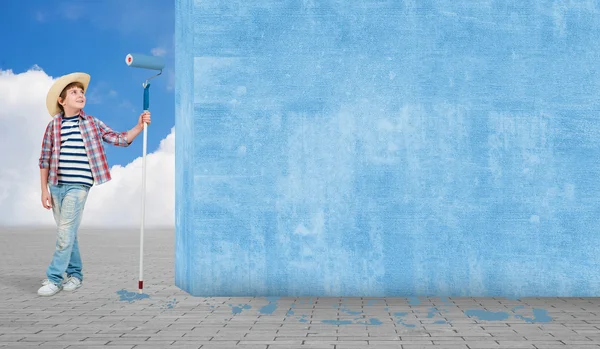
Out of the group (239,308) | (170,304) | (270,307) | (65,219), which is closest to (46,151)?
(65,219)

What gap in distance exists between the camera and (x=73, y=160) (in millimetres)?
7160

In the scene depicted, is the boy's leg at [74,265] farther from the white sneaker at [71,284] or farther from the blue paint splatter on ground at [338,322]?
the blue paint splatter on ground at [338,322]

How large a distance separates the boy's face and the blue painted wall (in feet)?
4.37

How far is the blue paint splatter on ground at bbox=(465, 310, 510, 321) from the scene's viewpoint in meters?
5.63

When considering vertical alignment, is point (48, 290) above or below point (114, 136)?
below

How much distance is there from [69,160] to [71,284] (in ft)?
4.12

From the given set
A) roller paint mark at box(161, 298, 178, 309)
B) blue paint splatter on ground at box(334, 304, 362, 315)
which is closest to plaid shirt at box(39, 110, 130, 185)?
roller paint mark at box(161, 298, 178, 309)

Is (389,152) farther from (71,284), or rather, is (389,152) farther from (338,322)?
(71,284)

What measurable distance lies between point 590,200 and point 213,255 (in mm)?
3606

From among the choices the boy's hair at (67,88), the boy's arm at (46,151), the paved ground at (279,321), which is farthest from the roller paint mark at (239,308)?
the boy's hair at (67,88)

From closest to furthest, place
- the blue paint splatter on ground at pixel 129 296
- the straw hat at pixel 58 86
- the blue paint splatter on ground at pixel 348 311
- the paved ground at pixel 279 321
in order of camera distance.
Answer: the paved ground at pixel 279 321 → the blue paint splatter on ground at pixel 348 311 → the blue paint splatter on ground at pixel 129 296 → the straw hat at pixel 58 86

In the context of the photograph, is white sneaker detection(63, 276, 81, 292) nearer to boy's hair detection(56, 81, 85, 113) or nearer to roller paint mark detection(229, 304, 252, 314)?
boy's hair detection(56, 81, 85, 113)

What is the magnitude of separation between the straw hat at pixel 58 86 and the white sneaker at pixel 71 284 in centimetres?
172

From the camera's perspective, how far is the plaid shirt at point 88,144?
282 inches
